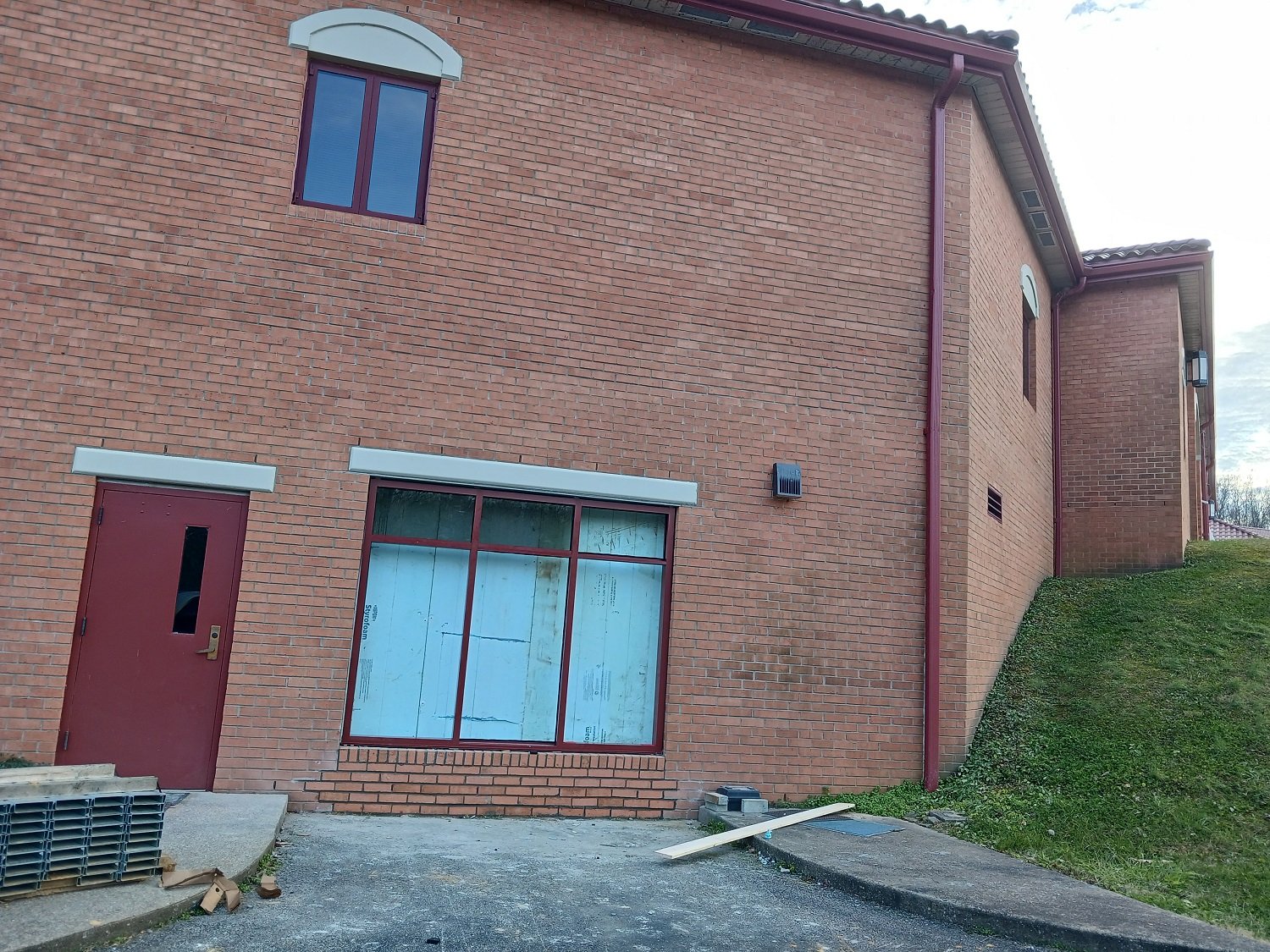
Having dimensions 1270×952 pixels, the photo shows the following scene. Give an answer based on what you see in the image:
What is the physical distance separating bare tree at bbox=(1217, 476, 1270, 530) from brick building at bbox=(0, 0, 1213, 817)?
138 feet

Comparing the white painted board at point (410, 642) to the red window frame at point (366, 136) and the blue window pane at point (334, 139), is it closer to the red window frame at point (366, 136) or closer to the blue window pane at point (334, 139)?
the red window frame at point (366, 136)

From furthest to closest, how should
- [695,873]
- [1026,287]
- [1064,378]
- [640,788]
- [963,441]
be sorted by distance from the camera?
[1064,378] < [1026,287] < [963,441] < [640,788] < [695,873]

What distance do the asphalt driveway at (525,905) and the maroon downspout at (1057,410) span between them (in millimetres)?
8153

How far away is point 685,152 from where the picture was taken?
8688 mm

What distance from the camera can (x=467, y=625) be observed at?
771cm

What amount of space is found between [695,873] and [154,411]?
5.17 meters

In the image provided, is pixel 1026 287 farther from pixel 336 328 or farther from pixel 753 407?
pixel 336 328

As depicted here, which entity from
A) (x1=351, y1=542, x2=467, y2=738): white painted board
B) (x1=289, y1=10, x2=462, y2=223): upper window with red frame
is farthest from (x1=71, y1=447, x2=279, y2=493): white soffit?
(x1=289, y1=10, x2=462, y2=223): upper window with red frame

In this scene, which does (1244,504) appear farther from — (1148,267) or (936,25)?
(936,25)

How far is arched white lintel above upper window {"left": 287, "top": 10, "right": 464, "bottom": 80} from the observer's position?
7.93 metres

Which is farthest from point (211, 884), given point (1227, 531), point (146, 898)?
point (1227, 531)

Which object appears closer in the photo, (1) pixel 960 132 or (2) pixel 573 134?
(2) pixel 573 134

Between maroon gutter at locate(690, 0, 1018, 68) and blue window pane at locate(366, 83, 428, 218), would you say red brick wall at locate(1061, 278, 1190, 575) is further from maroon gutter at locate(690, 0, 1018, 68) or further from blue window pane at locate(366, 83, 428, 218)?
blue window pane at locate(366, 83, 428, 218)

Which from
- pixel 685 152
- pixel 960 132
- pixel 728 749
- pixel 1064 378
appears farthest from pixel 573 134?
pixel 1064 378
